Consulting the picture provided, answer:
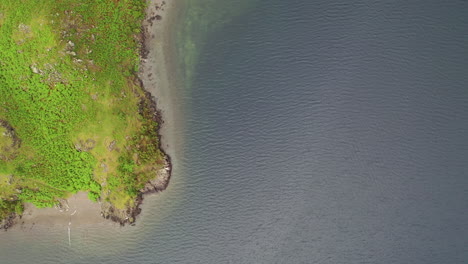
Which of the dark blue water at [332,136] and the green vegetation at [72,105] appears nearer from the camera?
the green vegetation at [72,105]

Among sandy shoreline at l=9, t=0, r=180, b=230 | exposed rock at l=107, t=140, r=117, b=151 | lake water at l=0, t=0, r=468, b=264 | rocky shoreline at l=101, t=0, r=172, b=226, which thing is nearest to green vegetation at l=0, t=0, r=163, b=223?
exposed rock at l=107, t=140, r=117, b=151

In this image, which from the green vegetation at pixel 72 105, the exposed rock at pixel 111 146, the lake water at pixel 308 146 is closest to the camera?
the green vegetation at pixel 72 105

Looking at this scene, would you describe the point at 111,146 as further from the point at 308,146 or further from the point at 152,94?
the point at 308,146

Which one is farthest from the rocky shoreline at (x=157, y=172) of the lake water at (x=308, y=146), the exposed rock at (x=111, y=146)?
the exposed rock at (x=111, y=146)

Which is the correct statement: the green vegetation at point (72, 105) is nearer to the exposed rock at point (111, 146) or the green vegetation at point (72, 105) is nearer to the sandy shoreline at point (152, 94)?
the exposed rock at point (111, 146)

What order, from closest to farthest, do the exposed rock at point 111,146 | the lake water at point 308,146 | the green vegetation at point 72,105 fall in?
the green vegetation at point 72,105 → the exposed rock at point 111,146 → the lake water at point 308,146

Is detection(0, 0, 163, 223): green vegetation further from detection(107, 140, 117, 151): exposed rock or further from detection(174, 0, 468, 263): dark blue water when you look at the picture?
detection(174, 0, 468, 263): dark blue water

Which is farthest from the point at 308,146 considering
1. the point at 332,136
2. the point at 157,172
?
the point at 157,172
